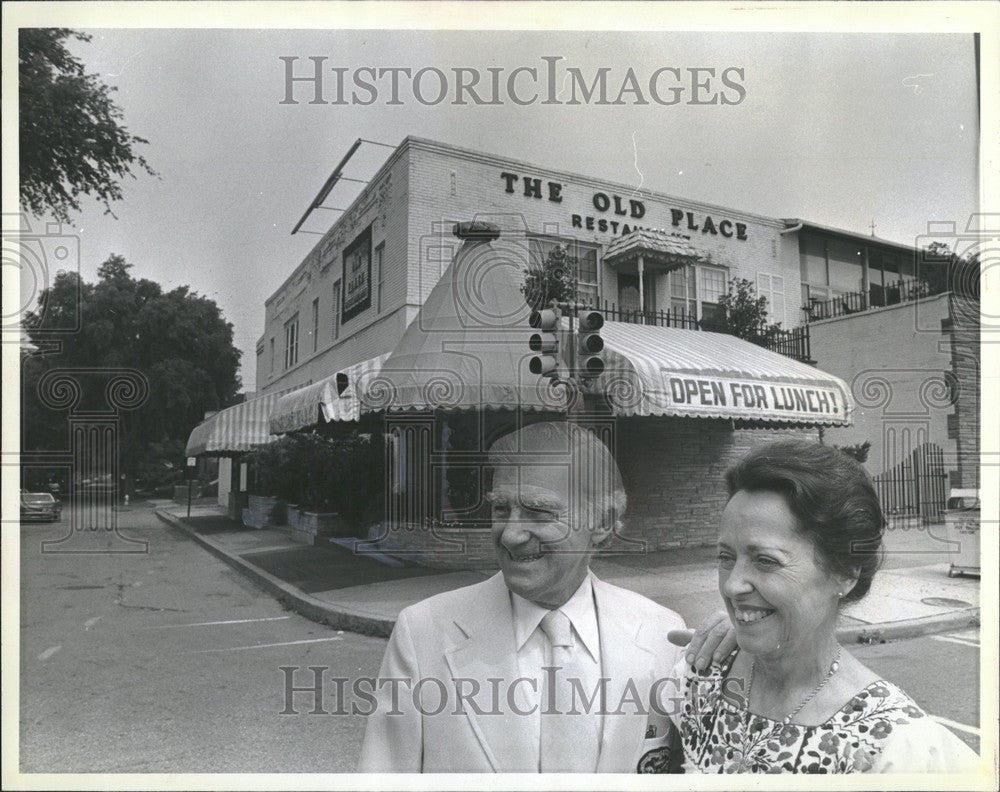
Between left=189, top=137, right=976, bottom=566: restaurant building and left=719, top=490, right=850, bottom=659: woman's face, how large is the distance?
962 mm

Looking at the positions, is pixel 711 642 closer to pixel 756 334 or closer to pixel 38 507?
pixel 756 334

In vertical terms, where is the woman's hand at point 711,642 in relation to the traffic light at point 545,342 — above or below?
below

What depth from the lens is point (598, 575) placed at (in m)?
2.95

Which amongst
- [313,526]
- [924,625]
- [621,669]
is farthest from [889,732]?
[313,526]

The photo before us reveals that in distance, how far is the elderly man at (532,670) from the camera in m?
2.69

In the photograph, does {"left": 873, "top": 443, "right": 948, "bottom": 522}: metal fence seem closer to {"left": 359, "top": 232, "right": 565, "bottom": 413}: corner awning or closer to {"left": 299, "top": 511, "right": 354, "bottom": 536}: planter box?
{"left": 359, "top": 232, "right": 565, "bottom": 413}: corner awning

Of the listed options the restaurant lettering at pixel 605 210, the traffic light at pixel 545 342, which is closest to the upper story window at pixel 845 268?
the restaurant lettering at pixel 605 210

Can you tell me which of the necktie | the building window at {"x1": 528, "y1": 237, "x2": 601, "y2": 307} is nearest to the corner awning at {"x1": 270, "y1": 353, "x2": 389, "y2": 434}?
the building window at {"x1": 528, "y1": 237, "x2": 601, "y2": 307}

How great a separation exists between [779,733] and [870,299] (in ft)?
7.41

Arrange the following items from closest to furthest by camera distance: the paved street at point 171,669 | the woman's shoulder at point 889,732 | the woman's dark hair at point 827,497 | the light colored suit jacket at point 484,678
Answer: the woman's shoulder at point 889,732, the woman's dark hair at point 827,497, the light colored suit jacket at point 484,678, the paved street at point 171,669

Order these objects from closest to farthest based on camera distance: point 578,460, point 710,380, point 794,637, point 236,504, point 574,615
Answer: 1. point 794,637
2. point 574,615
3. point 578,460
4. point 710,380
5. point 236,504

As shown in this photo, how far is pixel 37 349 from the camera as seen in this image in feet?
11.1

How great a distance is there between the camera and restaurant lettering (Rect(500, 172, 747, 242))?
3.54 meters

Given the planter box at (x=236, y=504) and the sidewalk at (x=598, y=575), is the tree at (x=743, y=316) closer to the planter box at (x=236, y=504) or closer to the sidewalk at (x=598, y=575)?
the sidewalk at (x=598, y=575)
